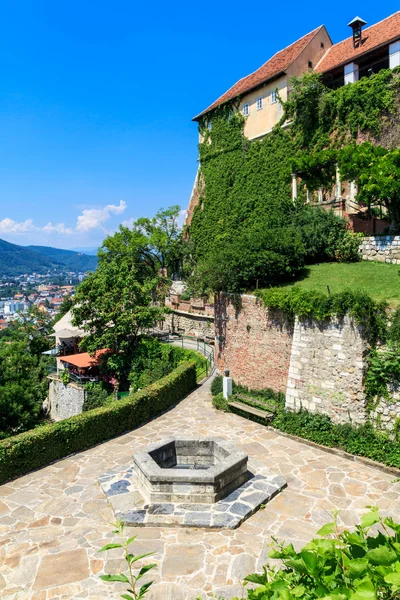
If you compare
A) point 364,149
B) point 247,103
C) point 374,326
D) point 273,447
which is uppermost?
point 247,103

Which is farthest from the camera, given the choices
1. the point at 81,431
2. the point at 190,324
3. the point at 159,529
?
the point at 190,324

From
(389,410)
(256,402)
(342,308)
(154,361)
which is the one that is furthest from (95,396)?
(389,410)

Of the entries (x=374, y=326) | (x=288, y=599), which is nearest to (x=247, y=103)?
(x=374, y=326)

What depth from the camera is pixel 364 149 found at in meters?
18.5

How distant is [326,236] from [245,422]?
1064 cm

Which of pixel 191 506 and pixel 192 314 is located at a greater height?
pixel 192 314

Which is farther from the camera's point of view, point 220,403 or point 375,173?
point 375,173

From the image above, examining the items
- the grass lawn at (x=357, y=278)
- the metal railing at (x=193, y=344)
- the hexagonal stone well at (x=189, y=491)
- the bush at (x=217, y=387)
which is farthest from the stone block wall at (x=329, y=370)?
the metal railing at (x=193, y=344)

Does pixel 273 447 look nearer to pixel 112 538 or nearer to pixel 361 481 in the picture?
pixel 361 481

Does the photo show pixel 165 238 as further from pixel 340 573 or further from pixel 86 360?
pixel 340 573

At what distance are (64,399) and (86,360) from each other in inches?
109

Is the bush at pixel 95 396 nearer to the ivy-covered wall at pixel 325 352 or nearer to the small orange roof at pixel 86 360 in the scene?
the small orange roof at pixel 86 360

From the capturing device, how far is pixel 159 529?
→ 27.7 ft

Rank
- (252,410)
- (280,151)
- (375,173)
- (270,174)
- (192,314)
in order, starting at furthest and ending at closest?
(270,174) < (192,314) < (280,151) < (375,173) < (252,410)
